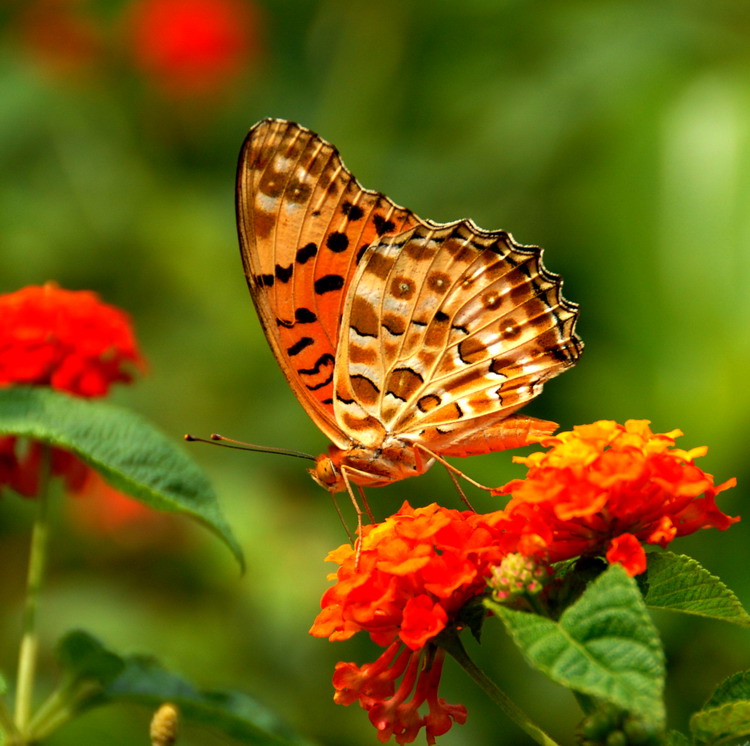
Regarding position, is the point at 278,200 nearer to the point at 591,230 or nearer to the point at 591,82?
the point at 591,230

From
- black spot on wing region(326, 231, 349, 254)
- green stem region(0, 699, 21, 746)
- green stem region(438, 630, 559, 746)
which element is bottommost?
green stem region(0, 699, 21, 746)

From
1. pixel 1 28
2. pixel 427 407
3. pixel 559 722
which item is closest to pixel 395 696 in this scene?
pixel 427 407

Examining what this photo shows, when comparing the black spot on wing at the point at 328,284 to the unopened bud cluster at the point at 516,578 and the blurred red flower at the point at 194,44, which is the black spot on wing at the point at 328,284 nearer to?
the unopened bud cluster at the point at 516,578

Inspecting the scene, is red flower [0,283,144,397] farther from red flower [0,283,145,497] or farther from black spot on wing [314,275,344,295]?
black spot on wing [314,275,344,295]

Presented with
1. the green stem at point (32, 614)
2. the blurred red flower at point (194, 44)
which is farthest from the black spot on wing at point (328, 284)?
the blurred red flower at point (194, 44)

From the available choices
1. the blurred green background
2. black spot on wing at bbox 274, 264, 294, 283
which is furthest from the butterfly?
the blurred green background

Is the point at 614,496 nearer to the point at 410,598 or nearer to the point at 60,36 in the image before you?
the point at 410,598

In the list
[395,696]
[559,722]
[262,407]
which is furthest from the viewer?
[262,407]
